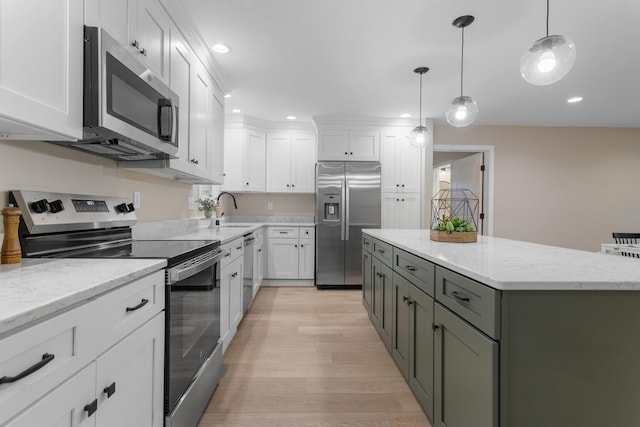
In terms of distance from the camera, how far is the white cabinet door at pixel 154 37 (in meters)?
1.68

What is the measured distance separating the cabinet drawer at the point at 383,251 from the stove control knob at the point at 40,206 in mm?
1931

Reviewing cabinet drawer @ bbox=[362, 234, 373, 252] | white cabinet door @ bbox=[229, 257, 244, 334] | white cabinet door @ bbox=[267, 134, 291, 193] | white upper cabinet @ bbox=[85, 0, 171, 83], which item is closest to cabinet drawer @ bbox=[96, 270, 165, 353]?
white upper cabinet @ bbox=[85, 0, 171, 83]

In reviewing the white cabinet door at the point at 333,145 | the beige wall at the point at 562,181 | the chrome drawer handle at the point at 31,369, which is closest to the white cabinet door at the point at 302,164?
the white cabinet door at the point at 333,145

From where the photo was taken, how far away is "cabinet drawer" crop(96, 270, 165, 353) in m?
0.88

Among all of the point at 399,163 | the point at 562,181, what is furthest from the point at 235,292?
the point at 562,181

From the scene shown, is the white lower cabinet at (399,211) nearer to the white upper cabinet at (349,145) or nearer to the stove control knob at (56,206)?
the white upper cabinet at (349,145)

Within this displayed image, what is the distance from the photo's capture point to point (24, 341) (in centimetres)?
62

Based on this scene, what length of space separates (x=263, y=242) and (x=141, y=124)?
2.97 meters

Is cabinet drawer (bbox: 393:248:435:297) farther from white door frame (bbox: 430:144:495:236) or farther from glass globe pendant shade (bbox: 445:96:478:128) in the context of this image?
white door frame (bbox: 430:144:495:236)

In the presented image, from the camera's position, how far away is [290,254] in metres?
4.49

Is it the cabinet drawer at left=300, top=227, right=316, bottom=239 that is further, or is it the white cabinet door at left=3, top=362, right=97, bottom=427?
the cabinet drawer at left=300, top=227, right=316, bottom=239

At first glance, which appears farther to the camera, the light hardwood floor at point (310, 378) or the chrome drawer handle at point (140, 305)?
the light hardwood floor at point (310, 378)

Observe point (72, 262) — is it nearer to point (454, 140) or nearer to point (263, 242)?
point (263, 242)

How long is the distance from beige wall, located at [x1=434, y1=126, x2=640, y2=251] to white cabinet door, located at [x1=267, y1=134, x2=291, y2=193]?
2.45 m
